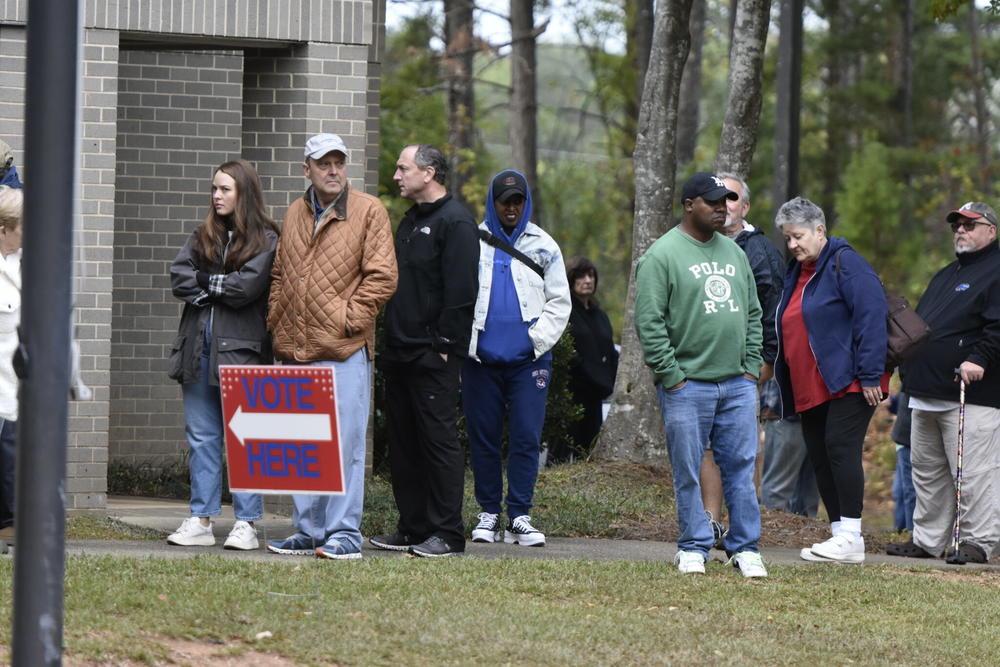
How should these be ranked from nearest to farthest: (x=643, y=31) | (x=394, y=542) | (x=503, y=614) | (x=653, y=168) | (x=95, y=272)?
1. (x=503, y=614)
2. (x=394, y=542)
3. (x=95, y=272)
4. (x=653, y=168)
5. (x=643, y=31)

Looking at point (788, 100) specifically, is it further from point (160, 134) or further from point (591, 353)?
point (160, 134)

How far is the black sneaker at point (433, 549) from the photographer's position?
792 centimetres

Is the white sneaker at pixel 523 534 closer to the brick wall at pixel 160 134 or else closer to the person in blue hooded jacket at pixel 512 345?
the person in blue hooded jacket at pixel 512 345

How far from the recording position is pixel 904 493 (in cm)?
1210

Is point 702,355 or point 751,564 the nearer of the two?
point 702,355

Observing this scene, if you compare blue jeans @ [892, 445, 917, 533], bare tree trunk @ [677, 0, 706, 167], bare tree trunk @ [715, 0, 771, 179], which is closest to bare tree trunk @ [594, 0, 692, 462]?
bare tree trunk @ [715, 0, 771, 179]

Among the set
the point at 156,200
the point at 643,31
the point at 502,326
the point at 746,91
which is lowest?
the point at 502,326

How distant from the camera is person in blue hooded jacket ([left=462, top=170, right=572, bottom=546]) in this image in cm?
847

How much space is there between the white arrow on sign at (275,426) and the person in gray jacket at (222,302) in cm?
118

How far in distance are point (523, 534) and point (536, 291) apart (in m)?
1.39

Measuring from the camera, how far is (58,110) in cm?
428

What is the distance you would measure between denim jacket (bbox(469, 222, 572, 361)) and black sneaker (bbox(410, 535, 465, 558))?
1065 millimetres

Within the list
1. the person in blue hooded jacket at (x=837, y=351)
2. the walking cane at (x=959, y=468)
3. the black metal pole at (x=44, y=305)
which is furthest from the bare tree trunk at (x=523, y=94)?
the black metal pole at (x=44, y=305)

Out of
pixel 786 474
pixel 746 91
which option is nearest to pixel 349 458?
pixel 786 474
